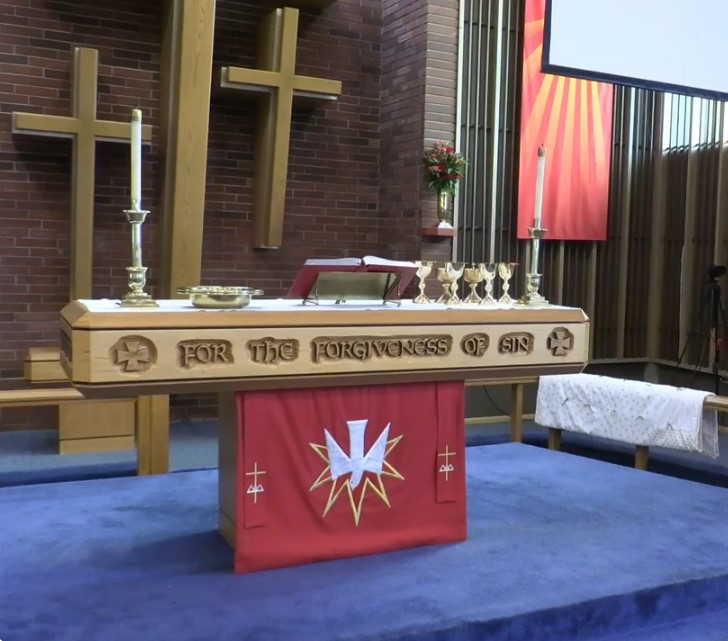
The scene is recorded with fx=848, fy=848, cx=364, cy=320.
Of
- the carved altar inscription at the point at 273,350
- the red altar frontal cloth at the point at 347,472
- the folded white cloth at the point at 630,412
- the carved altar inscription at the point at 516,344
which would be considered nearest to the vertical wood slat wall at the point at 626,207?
the folded white cloth at the point at 630,412

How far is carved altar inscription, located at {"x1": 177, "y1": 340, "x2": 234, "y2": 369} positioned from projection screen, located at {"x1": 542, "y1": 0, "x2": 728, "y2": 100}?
3.04m

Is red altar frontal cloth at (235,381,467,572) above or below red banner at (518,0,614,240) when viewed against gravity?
below

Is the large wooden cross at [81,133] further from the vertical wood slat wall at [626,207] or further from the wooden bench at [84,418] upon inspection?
the vertical wood slat wall at [626,207]

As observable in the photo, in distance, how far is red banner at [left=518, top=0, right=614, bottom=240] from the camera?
6.38m

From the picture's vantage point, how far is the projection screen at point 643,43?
16.1ft

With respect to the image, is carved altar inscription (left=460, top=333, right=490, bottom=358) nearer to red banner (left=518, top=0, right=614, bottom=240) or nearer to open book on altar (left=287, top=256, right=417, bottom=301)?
open book on altar (left=287, top=256, right=417, bottom=301)

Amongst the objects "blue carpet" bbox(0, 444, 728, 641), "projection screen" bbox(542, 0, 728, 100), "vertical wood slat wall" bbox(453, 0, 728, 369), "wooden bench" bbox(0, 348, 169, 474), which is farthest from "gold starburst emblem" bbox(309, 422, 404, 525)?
"vertical wood slat wall" bbox(453, 0, 728, 369)

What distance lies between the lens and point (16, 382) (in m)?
5.66

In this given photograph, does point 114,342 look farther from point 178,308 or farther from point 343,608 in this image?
point 343,608

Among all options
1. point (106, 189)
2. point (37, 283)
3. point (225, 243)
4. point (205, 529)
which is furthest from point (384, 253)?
point (205, 529)

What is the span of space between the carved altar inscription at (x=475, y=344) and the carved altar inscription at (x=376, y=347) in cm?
6

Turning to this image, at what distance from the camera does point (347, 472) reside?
9.41 ft

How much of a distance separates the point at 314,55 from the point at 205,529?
4280 millimetres

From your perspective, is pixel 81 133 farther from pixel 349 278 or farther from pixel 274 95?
pixel 349 278
